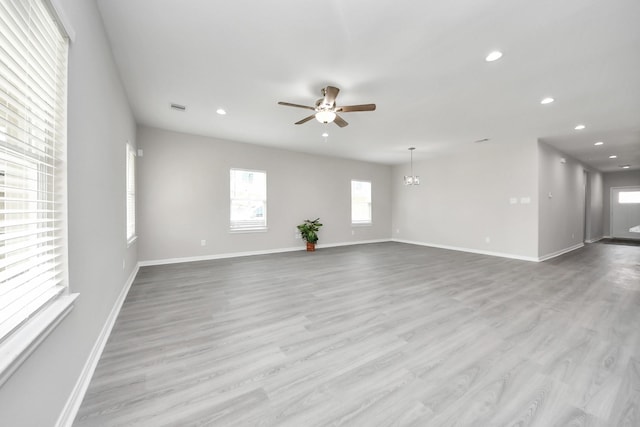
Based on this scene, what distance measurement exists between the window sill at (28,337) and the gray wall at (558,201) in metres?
7.27

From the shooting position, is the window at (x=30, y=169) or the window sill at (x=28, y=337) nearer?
the window sill at (x=28, y=337)

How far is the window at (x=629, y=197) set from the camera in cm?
898

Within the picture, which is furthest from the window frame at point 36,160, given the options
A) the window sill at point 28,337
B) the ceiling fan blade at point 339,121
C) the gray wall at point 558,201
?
the gray wall at point 558,201

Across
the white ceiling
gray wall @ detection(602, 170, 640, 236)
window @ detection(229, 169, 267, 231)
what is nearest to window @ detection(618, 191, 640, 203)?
gray wall @ detection(602, 170, 640, 236)

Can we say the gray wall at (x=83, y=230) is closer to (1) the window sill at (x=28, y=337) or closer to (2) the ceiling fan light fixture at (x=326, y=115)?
(1) the window sill at (x=28, y=337)

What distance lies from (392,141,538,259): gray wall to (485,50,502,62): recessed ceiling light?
12.8 feet

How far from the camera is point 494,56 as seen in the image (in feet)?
8.19

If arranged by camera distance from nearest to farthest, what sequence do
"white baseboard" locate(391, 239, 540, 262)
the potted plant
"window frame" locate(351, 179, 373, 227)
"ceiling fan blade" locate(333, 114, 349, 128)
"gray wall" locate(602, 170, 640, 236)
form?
"ceiling fan blade" locate(333, 114, 349, 128) → "white baseboard" locate(391, 239, 540, 262) → the potted plant → "window frame" locate(351, 179, 373, 227) → "gray wall" locate(602, 170, 640, 236)

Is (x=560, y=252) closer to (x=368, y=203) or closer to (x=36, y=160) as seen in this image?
(x=368, y=203)

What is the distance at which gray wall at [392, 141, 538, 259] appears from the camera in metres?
5.52

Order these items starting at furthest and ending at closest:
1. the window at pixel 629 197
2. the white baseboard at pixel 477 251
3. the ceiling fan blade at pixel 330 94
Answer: the window at pixel 629 197
the white baseboard at pixel 477 251
the ceiling fan blade at pixel 330 94

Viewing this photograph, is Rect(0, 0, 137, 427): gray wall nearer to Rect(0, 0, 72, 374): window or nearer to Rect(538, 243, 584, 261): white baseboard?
Rect(0, 0, 72, 374): window

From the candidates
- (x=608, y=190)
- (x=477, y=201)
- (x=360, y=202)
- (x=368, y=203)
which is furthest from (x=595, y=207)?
(x=360, y=202)

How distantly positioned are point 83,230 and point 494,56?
3830 millimetres
